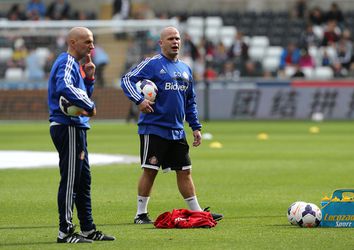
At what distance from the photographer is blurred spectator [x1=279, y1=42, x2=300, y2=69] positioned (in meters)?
38.2

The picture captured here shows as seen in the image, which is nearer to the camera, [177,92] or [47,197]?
[177,92]

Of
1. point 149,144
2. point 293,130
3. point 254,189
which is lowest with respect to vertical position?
point 293,130

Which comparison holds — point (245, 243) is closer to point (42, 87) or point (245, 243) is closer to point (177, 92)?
point (177, 92)

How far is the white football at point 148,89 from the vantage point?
11828 millimetres

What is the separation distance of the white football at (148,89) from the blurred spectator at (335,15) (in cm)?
3030

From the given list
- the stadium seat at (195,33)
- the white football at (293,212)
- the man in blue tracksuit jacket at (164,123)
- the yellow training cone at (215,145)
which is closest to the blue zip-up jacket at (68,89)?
the man in blue tracksuit jacket at (164,123)

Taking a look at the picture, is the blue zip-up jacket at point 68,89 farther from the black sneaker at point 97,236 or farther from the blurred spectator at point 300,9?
the blurred spectator at point 300,9

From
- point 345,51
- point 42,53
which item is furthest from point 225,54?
point 42,53

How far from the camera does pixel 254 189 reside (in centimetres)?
1557

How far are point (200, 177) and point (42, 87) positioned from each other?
19.6 metres

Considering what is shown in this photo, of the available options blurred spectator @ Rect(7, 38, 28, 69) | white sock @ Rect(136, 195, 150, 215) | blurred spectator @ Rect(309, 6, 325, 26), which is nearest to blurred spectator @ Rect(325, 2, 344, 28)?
blurred spectator @ Rect(309, 6, 325, 26)

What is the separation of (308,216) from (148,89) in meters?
2.27

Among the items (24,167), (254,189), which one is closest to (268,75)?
(24,167)

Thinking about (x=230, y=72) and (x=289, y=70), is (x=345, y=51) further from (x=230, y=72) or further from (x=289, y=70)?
(x=230, y=72)
